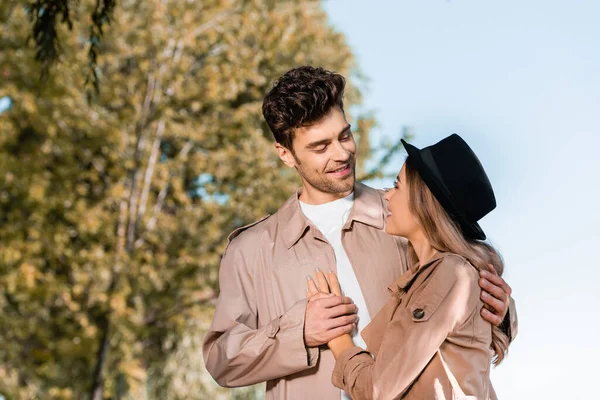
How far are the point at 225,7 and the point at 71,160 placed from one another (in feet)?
10.6

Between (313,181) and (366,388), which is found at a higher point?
(313,181)

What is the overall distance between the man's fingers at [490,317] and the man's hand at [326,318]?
0.47 metres

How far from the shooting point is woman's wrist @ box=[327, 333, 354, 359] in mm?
2445

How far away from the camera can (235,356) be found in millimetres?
2672

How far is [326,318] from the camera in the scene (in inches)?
99.7

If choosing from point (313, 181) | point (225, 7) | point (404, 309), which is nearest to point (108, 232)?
point (225, 7)

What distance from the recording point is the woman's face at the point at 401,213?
235 centimetres

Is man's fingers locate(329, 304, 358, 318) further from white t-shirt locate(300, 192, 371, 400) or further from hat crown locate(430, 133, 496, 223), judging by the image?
hat crown locate(430, 133, 496, 223)

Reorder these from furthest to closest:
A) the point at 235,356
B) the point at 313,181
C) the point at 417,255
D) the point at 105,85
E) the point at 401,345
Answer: the point at 105,85
the point at 313,181
the point at 235,356
the point at 417,255
the point at 401,345

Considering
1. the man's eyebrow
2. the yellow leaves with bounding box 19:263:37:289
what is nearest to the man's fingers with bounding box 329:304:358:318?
the man's eyebrow

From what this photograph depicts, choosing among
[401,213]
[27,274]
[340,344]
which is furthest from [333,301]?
[27,274]

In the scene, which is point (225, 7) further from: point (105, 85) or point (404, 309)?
point (404, 309)

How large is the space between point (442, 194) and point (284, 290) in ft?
2.54

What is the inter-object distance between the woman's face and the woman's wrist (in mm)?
365
